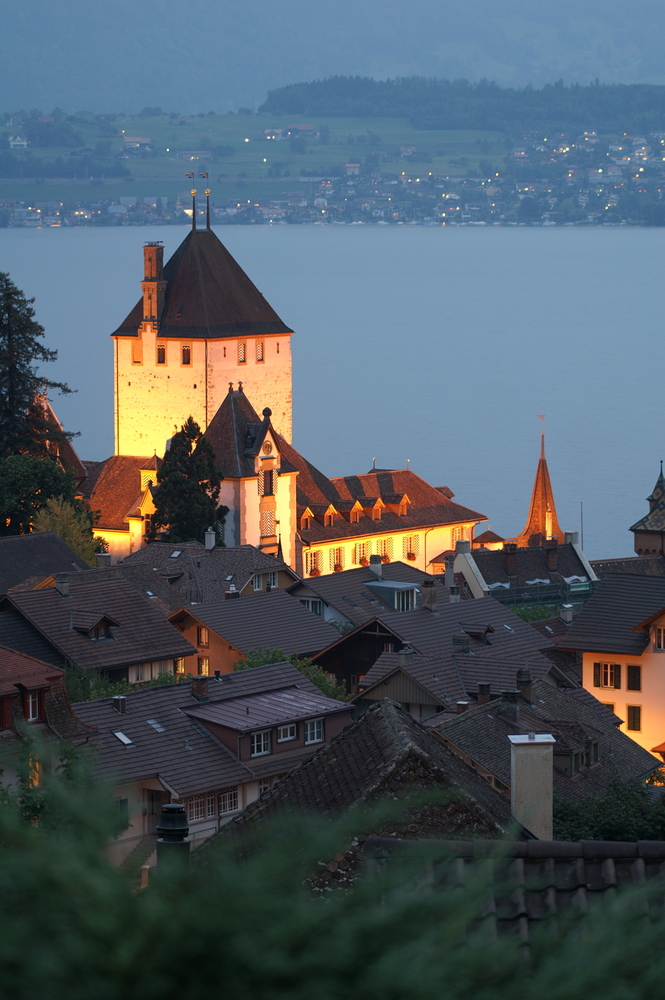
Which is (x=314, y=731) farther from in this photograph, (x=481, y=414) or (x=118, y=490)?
(x=481, y=414)

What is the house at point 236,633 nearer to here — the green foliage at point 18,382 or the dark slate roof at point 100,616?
the dark slate roof at point 100,616

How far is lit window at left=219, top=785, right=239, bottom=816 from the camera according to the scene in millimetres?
26297

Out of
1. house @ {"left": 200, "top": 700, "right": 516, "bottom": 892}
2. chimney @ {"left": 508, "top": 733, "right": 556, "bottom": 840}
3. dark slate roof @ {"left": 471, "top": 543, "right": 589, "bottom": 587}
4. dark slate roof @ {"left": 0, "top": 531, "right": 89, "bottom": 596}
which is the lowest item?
dark slate roof @ {"left": 471, "top": 543, "right": 589, "bottom": 587}

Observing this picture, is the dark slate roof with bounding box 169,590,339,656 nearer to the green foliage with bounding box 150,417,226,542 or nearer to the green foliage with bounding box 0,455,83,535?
the green foliage with bounding box 0,455,83,535

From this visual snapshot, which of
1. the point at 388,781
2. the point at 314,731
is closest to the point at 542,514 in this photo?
the point at 314,731

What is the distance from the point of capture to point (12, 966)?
11.7 feet

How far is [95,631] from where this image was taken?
3500cm

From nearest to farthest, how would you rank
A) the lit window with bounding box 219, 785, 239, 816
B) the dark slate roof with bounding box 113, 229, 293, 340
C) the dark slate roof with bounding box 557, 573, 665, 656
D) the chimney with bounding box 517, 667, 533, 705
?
the lit window with bounding box 219, 785, 239, 816
the chimney with bounding box 517, 667, 533, 705
the dark slate roof with bounding box 557, 573, 665, 656
the dark slate roof with bounding box 113, 229, 293, 340

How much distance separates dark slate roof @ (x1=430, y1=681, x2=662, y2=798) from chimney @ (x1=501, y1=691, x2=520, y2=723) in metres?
0.05

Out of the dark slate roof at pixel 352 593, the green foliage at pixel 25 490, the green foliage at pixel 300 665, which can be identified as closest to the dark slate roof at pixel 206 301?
the green foliage at pixel 25 490

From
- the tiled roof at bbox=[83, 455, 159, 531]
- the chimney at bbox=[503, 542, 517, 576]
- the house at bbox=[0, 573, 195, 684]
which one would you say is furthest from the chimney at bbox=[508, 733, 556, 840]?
the tiled roof at bbox=[83, 455, 159, 531]

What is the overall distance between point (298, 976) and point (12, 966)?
52 cm

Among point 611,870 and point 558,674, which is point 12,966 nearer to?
point 611,870

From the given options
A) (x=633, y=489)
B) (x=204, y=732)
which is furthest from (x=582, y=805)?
(x=633, y=489)
